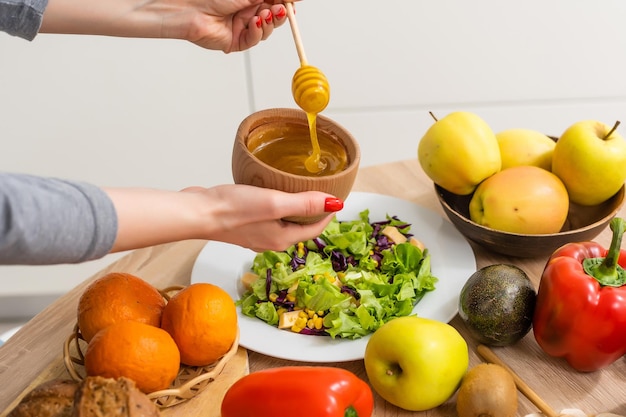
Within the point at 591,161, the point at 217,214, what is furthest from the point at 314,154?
the point at 591,161

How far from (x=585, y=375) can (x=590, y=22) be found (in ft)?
5.48

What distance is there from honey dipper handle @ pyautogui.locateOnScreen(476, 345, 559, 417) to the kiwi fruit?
4cm

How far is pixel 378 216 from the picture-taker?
1.46 meters

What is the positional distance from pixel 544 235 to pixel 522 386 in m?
0.33

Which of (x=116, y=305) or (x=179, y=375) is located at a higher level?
(x=116, y=305)

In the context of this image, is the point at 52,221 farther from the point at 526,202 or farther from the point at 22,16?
the point at 526,202

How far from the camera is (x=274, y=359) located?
113cm

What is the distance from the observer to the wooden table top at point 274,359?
3.41 ft

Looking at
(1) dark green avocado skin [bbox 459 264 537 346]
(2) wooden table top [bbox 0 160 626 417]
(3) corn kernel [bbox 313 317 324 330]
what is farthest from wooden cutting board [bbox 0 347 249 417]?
(1) dark green avocado skin [bbox 459 264 537 346]

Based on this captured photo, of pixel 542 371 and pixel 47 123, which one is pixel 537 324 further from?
pixel 47 123

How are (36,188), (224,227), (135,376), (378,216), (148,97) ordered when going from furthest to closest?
(148,97) < (378,216) < (224,227) < (135,376) < (36,188)

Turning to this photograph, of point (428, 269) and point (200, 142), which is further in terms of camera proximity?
point (200, 142)

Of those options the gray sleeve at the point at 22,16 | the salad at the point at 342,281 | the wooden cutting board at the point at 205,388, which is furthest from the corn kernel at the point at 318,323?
the gray sleeve at the point at 22,16

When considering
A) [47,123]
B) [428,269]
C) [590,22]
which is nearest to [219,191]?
[428,269]
